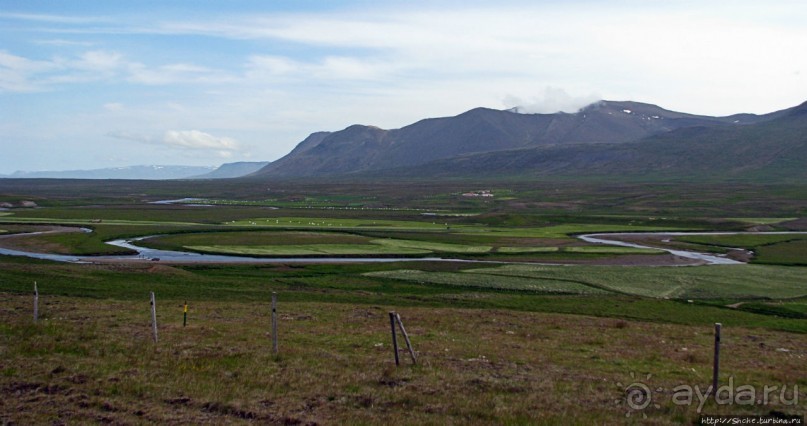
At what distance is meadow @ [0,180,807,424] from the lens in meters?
14.9

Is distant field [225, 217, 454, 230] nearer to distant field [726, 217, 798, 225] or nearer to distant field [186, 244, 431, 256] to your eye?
distant field [186, 244, 431, 256]

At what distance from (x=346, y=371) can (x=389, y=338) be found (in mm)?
7151

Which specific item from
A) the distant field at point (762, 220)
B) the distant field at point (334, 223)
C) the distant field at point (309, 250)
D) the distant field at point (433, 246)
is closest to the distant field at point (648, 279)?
the distant field at point (433, 246)

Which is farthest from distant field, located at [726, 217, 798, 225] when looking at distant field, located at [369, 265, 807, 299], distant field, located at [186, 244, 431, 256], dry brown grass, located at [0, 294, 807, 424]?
dry brown grass, located at [0, 294, 807, 424]

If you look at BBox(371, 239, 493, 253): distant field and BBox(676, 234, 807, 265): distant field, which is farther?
BBox(371, 239, 493, 253): distant field

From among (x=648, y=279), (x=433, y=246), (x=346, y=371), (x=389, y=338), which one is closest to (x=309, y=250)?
(x=433, y=246)

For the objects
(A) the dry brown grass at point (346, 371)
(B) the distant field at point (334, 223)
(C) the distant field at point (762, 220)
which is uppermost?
(A) the dry brown grass at point (346, 371)

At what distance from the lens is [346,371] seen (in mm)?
18281

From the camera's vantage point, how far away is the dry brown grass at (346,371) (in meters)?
14.4

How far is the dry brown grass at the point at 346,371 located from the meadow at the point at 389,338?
0.25 feet

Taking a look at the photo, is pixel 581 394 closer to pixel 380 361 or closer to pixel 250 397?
pixel 380 361

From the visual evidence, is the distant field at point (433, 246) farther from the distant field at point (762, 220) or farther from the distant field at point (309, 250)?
the distant field at point (762, 220)

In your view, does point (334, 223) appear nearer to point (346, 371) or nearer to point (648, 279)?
point (648, 279)

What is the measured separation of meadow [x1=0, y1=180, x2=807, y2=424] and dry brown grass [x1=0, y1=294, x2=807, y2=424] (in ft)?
0.25
